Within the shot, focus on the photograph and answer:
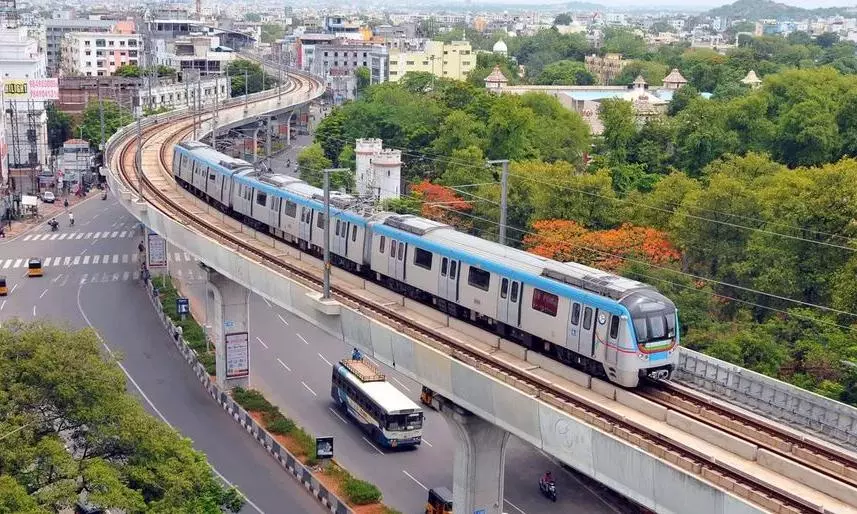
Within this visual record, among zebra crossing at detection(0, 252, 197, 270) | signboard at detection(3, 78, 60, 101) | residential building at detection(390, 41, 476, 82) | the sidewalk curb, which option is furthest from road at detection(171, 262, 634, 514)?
residential building at detection(390, 41, 476, 82)

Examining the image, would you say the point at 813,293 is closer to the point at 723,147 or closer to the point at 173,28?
the point at 723,147

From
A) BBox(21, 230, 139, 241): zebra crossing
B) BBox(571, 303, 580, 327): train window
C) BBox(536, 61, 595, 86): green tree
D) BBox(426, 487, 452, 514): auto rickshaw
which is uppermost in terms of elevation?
BBox(571, 303, 580, 327): train window

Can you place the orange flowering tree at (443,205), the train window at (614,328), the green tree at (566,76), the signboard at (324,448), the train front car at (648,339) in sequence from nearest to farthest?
1. the train front car at (648,339)
2. the train window at (614,328)
3. the signboard at (324,448)
4. the orange flowering tree at (443,205)
5. the green tree at (566,76)

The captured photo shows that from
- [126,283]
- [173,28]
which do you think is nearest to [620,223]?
[126,283]

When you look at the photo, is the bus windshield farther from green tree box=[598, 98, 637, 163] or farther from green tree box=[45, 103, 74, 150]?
green tree box=[45, 103, 74, 150]

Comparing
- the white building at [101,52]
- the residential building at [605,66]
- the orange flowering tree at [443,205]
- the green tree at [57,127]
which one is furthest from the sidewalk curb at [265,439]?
the residential building at [605,66]

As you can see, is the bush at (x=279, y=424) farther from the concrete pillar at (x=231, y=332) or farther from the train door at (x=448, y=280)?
the train door at (x=448, y=280)

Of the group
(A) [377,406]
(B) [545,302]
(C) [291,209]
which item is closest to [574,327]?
(B) [545,302]
